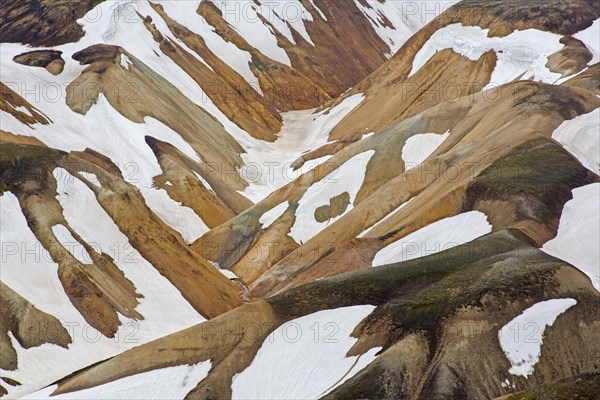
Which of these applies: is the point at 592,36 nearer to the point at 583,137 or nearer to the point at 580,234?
the point at 583,137

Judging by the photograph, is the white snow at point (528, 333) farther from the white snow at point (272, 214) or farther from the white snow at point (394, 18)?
the white snow at point (394, 18)

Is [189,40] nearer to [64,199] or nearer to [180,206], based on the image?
[180,206]

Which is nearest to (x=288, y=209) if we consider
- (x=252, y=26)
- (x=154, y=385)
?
(x=154, y=385)

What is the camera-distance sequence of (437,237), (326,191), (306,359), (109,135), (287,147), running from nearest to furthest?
(306,359), (437,237), (326,191), (109,135), (287,147)

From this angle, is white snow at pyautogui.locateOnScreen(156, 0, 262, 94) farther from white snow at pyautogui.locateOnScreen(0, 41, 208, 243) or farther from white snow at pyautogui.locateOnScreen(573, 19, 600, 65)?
white snow at pyautogui.locateOnScreen(573, 19, 600, 65)

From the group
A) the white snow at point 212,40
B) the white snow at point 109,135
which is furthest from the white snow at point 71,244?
the white snow at point 212,40

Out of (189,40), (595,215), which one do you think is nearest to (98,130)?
(189,40)
